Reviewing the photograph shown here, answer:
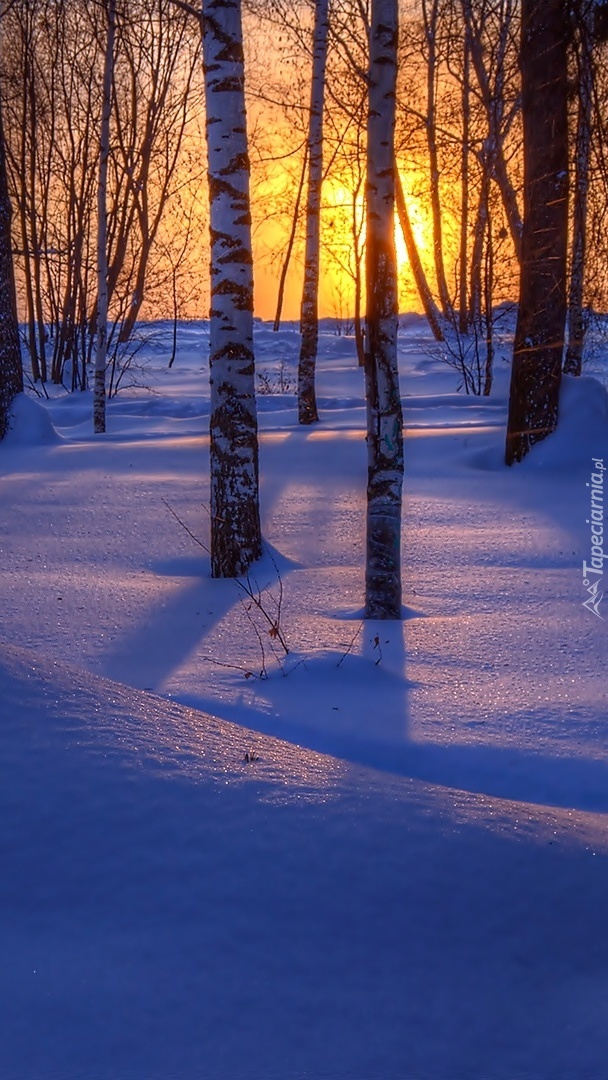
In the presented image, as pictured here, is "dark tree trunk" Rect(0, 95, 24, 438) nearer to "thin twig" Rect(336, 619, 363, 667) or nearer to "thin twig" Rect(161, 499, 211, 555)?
"thin twig" Rect(161, 499, 211, 555)

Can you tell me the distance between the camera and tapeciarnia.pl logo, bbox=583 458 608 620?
5.30m

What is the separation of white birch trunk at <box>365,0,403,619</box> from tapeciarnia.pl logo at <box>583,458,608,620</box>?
3.72ft

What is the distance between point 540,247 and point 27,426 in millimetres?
5887

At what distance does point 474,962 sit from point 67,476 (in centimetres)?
735

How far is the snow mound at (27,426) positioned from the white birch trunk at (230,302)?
17.5 ft

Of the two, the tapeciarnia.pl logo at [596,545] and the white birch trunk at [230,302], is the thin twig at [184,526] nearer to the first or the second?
the white birch trunk at [230,302]

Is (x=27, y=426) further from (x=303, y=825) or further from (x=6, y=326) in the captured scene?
(x=303, y=825)

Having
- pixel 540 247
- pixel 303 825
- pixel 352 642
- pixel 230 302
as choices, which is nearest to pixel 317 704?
pixel 352 642

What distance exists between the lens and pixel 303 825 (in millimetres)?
2457

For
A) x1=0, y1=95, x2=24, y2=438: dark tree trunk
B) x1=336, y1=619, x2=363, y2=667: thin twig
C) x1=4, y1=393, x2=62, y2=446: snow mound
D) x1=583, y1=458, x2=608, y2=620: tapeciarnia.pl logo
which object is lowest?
x1=336, y1=619, x2=363, y2=667: thin twig

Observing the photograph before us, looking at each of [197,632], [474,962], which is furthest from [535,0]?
[474,962]

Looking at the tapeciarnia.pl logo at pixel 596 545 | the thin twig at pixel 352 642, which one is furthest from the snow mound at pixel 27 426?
the thin twig at pixel 352 642

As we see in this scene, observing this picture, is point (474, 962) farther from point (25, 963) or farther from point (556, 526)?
point (556, 526)

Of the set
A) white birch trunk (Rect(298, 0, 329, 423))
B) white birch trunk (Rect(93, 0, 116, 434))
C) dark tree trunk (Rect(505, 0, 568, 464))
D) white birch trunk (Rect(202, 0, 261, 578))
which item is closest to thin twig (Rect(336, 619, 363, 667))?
white birch trunk (Rect(202, 0, 261, 578))
